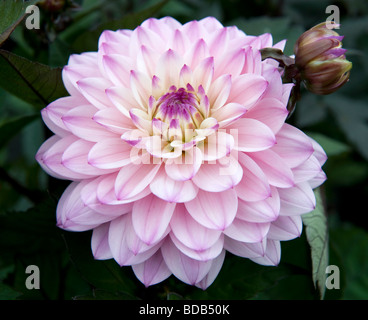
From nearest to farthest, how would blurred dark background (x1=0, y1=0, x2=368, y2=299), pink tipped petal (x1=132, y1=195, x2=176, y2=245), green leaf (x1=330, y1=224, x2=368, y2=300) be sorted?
pink tipped petal (x1=132, y1=195, x2=176, y2=245) → blurred dark background (x1=0, y1=0, x2=368, y2=299) → green leaf (x1=330, y1=224, x2=368, y2=300)

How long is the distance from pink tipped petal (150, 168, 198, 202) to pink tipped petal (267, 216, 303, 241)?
0.09 metres

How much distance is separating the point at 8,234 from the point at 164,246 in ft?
0.78

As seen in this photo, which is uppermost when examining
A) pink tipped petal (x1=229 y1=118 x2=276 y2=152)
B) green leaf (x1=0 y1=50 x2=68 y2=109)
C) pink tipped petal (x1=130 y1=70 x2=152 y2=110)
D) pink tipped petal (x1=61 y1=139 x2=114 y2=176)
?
green leaf (x1=0 y1=50 x2=68 y2=109)

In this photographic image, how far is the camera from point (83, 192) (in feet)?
1.44

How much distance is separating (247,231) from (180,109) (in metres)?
0.15

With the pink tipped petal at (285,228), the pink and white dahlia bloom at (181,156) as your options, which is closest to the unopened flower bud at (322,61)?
the pink and white dahlia bloom at (181,156)

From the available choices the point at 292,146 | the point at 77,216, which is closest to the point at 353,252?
the point at 292,146

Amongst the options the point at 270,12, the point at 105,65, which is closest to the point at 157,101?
the point at 105,65

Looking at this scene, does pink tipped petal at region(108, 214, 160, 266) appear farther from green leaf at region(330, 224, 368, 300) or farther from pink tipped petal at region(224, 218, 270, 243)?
green leaf at region(330, 224, 368, 300)

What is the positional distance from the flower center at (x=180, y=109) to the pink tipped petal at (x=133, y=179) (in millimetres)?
56

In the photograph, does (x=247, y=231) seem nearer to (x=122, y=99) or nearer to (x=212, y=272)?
(x=212, y=272)

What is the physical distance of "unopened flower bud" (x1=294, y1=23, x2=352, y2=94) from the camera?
45cm

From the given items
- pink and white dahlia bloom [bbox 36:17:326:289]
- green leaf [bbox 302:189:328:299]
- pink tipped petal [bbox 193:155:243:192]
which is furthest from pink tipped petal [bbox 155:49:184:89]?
green leaf [bbox 302:189:328:299]
